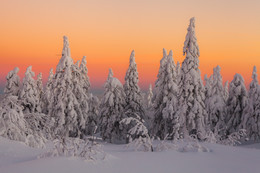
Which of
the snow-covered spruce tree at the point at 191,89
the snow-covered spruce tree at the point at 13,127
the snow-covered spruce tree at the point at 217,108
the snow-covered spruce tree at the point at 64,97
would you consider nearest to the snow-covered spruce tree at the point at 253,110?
the snow-covered spruce tree at the point at 217,108

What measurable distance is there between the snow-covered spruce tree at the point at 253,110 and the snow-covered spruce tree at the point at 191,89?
9.15m

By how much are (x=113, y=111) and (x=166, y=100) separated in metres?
8.34

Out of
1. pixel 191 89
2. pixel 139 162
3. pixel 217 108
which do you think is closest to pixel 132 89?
pixel 191 89

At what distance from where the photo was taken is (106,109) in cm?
3669

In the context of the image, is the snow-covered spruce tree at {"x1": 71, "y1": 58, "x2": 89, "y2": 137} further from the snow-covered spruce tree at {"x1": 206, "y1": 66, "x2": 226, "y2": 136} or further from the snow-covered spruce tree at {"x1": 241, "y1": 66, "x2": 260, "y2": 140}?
the snow-covered spruce tree at {"x1": 241, "y1": 66, "x2": 260, "y2": 140}

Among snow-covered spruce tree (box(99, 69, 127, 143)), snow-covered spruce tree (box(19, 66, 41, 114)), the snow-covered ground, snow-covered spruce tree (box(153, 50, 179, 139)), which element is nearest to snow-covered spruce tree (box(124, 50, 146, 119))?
snow-covered spruce tree (box(99, 69, 127, 143))

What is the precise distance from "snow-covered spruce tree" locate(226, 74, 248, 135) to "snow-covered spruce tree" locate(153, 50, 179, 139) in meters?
8.32

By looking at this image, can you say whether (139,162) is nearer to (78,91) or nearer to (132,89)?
(78,91)

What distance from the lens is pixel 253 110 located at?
35.0 meters

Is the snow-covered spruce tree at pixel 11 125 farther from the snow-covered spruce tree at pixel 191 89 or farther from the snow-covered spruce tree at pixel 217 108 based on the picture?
the snow-covered spruce tree at pixel 217 108

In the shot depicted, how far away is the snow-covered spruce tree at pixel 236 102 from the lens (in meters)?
34.2

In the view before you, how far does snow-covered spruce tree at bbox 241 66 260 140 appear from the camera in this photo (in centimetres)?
3483

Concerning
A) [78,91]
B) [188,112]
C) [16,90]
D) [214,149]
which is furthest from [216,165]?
[16,90]

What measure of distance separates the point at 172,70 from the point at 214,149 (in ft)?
80.8
